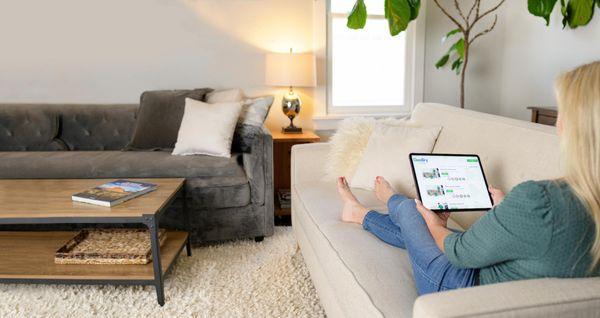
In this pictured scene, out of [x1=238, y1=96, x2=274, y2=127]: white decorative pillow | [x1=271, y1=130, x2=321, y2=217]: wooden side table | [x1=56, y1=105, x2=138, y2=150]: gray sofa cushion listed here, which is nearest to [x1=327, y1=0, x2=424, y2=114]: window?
[x1=271, y1=130, x2=321, y2=217]: wooden side table

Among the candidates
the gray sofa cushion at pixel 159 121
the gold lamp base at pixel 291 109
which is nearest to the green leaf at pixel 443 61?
the gold lamp base at pixel 291 109

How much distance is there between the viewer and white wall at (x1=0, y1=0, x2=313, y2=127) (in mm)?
3408

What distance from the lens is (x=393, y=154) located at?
80.8 inches

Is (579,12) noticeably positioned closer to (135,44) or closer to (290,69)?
(290,69)

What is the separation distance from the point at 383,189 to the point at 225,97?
5.48 feet

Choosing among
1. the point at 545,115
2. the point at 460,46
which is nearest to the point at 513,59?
the point at 460,46

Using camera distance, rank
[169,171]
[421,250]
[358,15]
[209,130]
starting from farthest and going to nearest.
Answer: [358,15] < [209,130] < [169,171] < [421,250]

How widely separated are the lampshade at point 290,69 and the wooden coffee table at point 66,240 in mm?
1356

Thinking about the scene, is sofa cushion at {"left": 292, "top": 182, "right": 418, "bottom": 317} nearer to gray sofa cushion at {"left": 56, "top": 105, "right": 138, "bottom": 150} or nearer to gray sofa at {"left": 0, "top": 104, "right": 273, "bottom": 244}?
gray sofa at {"left": 0, "top": 104, "right": 273, "bottom": 244}

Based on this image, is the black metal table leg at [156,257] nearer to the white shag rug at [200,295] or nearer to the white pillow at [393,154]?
the white shag rug at [200,295]

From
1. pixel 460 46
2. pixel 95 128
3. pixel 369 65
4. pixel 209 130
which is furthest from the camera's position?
pixel 369 65

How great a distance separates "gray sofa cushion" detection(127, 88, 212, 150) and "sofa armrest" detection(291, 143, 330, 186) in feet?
3.31

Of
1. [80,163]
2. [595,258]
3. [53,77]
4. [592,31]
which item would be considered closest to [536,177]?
[595,258]

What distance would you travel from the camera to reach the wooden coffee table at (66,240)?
6.09 ft
